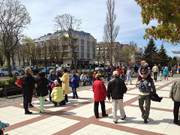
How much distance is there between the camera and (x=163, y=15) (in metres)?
9.10

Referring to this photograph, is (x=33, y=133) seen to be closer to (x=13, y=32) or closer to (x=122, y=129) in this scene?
(x=122, y=129)

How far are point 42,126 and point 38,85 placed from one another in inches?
107

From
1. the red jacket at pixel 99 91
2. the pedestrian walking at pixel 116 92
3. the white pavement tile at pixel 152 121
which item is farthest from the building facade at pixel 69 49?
the pedestrian walking at pixel 116 92

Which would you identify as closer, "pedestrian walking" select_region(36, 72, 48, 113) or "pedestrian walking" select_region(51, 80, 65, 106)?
"pedestrian walking" select_region(36, 72, 48, 113)

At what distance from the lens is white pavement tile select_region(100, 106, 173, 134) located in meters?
8.38

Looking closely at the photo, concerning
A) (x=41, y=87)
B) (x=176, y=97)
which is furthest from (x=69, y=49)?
(x=176, y=97)

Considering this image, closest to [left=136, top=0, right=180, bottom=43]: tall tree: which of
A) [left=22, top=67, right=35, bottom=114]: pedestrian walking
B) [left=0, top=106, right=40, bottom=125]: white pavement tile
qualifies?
[left=22, top=67, right=35, bottom=114]: pedestrian walking

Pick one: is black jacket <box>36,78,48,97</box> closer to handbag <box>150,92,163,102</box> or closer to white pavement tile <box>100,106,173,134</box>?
white pavement tile <box>100,106,173,134</box>

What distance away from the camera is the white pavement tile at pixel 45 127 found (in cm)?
827

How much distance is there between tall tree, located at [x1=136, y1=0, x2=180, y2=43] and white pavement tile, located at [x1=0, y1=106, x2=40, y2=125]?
19.0 ft

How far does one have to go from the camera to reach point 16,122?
9.53 metres

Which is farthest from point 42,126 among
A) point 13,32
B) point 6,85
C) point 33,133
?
point 13,32

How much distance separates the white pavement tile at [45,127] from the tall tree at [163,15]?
15.5 ft

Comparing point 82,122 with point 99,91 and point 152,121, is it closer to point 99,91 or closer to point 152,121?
point 99,91
